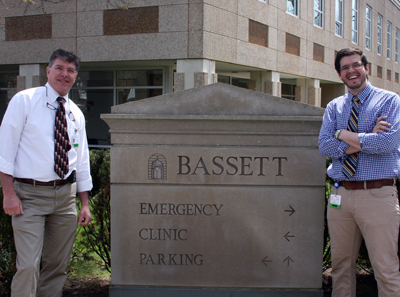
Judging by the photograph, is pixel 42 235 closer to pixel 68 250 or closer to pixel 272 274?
pixel 68 250

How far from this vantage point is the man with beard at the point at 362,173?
2928 mm

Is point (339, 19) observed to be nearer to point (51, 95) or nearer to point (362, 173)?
point (362, 173)

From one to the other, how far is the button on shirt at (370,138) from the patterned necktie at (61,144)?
1.86 meters

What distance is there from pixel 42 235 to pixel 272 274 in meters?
1.88

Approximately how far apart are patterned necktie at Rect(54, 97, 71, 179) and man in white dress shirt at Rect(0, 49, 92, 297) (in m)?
0.03

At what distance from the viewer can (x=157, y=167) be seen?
3.62 metres

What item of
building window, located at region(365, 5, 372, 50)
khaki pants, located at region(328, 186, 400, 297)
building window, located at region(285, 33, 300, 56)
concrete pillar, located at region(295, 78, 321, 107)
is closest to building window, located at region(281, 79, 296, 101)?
concrete pillar, located at region(295, 78, 321, 107)

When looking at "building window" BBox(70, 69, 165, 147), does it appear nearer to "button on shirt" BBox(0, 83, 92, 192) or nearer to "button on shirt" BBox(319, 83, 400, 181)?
"button on shirt" BBox(0, 83, 92, 192)

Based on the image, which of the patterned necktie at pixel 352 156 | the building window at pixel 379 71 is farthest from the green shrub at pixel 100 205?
the building window at pixel 379 71

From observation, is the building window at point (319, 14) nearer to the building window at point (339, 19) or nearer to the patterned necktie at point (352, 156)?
the building window at point (339, 19)

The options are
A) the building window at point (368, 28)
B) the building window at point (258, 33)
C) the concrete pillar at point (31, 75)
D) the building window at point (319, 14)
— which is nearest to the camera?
the building window at point (258, 33)

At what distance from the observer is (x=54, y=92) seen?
3.17 meters

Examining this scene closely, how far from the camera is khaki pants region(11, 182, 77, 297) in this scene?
2.90 meters

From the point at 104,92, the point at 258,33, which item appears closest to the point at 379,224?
the point at 258,33
